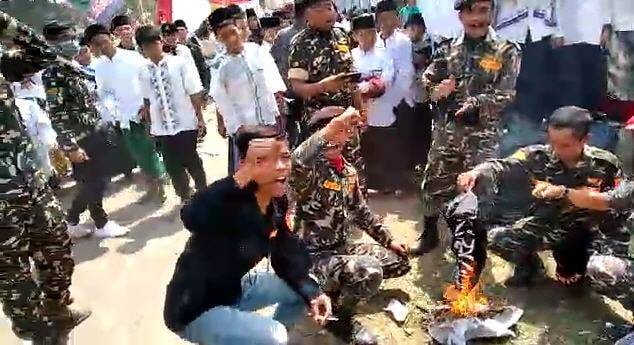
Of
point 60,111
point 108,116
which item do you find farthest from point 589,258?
point 108,116

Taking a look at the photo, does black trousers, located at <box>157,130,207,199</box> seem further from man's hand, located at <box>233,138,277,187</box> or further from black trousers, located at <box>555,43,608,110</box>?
black trousers, located at <box>555,43,608,110</box>

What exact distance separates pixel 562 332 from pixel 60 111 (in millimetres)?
4387

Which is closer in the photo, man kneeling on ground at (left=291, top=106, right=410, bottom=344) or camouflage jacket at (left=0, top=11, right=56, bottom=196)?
camouflage jacket at (left=0, top=11, right=56, bottom=196)

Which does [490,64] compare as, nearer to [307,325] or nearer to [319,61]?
[319,61]

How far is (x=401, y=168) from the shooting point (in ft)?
22.9

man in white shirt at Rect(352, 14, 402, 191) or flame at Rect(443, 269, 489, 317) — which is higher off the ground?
man in white shirt at Rect(352, 14, 402, 191)

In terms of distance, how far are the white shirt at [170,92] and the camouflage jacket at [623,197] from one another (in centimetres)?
391

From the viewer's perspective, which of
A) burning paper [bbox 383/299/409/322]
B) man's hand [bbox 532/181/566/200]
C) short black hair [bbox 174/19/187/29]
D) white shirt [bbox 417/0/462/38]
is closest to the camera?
man's hand [bbox 532/181/566/200]

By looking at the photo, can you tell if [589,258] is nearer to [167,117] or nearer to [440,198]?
[440,198]

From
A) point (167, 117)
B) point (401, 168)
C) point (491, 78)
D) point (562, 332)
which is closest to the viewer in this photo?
point (562, 332)

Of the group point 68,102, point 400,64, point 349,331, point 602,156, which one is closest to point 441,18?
point 400,64

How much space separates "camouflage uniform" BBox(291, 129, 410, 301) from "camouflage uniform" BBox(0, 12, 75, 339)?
54.7 inches

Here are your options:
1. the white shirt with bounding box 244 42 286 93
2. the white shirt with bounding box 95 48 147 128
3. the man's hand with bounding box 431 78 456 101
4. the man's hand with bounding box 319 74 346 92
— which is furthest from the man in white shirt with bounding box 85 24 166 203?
the man's hand with bounding box 431 78 456 101

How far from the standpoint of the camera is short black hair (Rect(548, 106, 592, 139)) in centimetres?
410
